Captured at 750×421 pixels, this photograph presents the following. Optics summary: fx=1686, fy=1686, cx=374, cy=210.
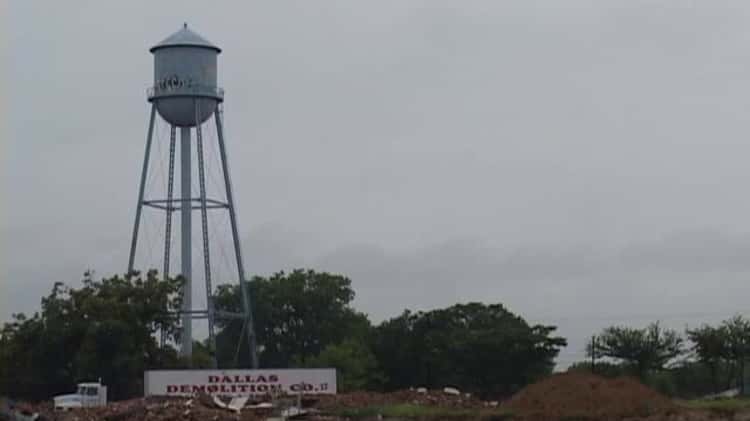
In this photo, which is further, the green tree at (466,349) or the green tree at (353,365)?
the green tree at (353,365)

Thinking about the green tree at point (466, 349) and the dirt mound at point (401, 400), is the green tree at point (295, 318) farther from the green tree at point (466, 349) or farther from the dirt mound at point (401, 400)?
the dirt mound at point (401, 400)

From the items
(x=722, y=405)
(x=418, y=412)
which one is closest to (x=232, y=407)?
(x=418, y=412)

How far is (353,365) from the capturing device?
251 ft

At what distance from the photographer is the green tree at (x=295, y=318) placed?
92419 millimetres

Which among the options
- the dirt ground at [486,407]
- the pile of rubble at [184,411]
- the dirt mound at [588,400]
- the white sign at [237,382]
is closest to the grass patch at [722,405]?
the dirt ground at [486,407]

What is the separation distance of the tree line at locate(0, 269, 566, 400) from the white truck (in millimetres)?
6234

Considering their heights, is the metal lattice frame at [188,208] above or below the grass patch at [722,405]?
above

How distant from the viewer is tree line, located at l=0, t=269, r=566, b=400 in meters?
71.0

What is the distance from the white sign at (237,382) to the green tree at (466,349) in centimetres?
1464

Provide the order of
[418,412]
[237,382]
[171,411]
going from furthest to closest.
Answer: [237,382], [171,411], [418,412]

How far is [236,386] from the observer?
58875 mm

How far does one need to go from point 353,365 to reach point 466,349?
5.97 m

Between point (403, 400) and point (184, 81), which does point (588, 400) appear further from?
point (184, 81)

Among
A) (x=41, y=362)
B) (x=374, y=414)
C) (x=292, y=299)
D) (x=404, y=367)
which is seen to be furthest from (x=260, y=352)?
(x=374, y=414)
